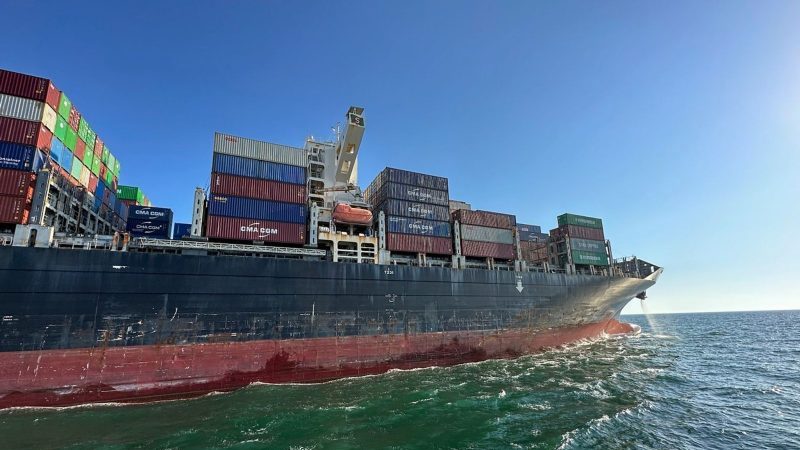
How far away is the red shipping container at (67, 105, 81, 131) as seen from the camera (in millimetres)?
21875

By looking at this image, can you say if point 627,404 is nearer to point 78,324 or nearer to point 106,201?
point 78,324

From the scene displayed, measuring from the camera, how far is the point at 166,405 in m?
16.1

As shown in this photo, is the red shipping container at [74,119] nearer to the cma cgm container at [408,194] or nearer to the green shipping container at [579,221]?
the cma cgm container at [408,194]

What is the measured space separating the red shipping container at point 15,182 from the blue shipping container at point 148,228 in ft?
17.5

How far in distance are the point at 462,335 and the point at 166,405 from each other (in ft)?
60.8

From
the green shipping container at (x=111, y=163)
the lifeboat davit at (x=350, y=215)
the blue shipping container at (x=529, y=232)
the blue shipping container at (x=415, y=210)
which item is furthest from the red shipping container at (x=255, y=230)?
the blue shipping container at (x=529, y=232)

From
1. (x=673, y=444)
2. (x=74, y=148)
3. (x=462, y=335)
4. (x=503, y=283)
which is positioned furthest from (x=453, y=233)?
(x=74, y=148)

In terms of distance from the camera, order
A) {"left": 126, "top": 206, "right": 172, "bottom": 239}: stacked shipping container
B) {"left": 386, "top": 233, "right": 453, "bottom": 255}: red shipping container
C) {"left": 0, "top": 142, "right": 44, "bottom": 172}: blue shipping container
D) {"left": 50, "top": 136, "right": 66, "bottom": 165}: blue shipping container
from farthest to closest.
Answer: {"left": 386, "top": 233, "right": 453, "bottom": 255}: red shipping container < {"left": 126, "top": 206, "right": 172, "bottom": 239}: stacked shipping container < {"left": 50, "top": 136, "right": 66, "bottom": 165}: blue shipping container < {"left": 0, "top": 142, "right": 44, "bottom": 172}: blue shipping container

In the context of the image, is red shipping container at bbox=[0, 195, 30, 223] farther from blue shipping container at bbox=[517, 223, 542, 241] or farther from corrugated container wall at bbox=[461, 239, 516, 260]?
blue shipping container at bbox=[517, 223, 542, 241]

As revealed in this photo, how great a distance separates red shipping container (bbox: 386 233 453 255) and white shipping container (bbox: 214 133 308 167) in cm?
892

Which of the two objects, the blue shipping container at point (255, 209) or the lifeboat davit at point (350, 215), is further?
the lifeboat davit at point (350, 215)

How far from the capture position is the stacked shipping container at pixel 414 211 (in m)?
28.5

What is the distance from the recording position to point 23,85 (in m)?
18.9

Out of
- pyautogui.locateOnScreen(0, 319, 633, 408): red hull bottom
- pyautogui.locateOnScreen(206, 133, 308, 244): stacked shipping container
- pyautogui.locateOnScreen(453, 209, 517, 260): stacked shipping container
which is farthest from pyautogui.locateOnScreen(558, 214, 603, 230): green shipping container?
pyautogui.locateOnScreen(206, 133, 308, 244): stacked shipping container
